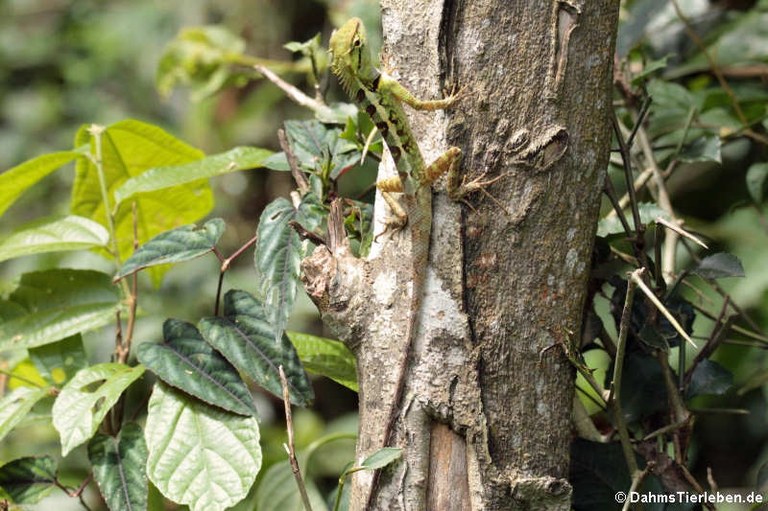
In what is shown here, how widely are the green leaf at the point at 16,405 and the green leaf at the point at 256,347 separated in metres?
0.41

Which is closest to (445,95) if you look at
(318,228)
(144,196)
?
(318,228)

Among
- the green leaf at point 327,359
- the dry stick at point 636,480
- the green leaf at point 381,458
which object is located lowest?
the dry stick at point 636,480

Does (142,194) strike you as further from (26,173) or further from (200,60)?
(200,60)

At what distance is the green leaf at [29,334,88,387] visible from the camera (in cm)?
192

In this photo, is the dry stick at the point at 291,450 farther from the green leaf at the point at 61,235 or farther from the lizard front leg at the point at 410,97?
the green leaf at the point at 61,235

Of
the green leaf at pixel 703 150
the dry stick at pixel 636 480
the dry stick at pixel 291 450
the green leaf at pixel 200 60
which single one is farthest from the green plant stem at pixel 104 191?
the green leaf at pixel 703 150

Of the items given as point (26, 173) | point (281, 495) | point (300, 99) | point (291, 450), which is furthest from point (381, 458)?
point (26, 173)

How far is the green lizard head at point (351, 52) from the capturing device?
1.83 meters

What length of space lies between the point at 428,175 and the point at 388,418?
0.45 m

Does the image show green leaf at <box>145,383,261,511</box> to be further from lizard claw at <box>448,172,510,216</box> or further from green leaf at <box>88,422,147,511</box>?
lizard claw at <box>448,172,510,216</box>

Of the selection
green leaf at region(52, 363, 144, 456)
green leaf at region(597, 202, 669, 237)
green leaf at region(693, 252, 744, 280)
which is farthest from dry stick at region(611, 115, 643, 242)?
green leaf at region(52, 363, 144, 456)

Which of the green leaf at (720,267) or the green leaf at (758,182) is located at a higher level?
the green leaf at (758,182)

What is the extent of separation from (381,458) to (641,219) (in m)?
0.84

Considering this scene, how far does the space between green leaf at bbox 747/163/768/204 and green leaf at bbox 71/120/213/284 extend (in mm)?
1525
